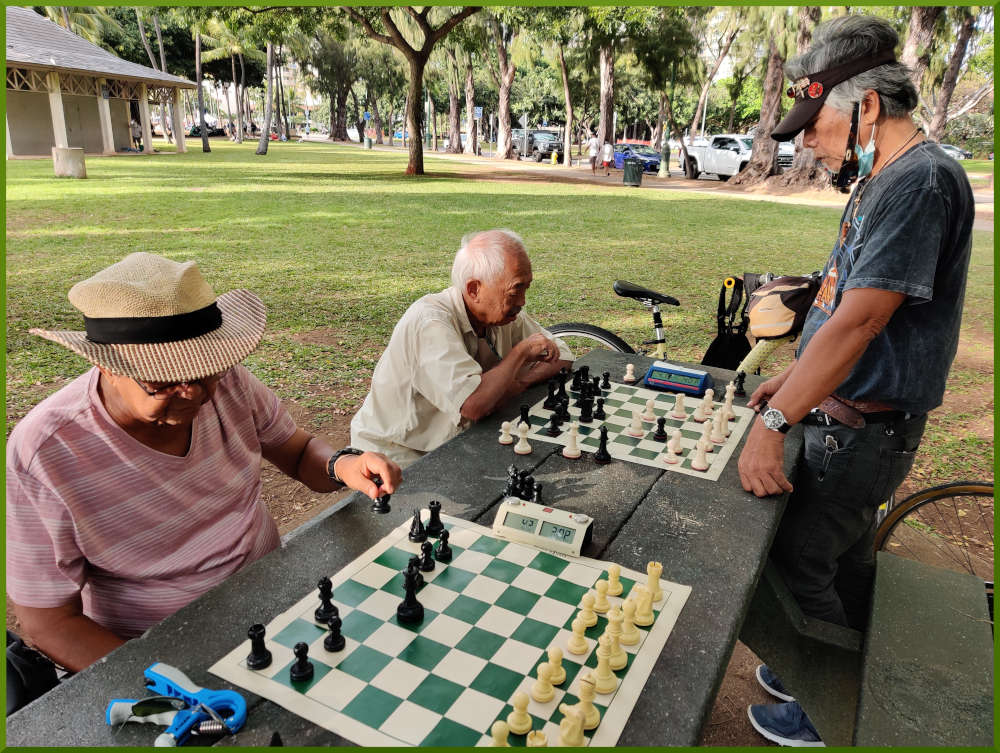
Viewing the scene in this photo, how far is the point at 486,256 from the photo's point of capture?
3.11m

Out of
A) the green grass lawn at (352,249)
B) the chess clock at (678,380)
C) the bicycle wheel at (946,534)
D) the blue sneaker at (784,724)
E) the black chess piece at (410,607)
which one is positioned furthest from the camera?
the green grass lawn at (352,249)

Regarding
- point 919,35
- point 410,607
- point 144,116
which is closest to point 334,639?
point 410,607

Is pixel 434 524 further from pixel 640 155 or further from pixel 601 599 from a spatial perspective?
pixel 640 155

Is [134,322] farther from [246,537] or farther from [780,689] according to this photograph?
[780,689]

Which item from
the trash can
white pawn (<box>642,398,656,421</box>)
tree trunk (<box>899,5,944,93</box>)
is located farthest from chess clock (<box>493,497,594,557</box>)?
the trash can

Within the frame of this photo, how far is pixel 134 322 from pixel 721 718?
2829 mm

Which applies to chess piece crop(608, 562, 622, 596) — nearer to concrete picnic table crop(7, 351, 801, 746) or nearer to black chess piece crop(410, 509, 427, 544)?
concrete picnic table crop(7, 351, 801, 746)

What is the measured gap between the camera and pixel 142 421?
6.50 ft

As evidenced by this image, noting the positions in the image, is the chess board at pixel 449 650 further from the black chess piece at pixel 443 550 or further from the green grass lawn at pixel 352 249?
the green grass lawn at pixel 352 249

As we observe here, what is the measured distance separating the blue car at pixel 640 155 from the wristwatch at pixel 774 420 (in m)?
31.2

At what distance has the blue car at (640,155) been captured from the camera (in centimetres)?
3220

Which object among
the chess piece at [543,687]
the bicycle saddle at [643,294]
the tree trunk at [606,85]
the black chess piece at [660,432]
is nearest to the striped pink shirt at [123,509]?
the chess piece at [543,687]

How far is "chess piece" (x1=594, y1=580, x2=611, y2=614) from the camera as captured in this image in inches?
69.3

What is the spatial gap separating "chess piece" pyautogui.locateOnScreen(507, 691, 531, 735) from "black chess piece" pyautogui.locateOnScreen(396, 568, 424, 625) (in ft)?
1.30
